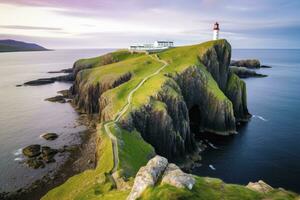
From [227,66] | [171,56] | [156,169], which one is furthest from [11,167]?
[227,66]

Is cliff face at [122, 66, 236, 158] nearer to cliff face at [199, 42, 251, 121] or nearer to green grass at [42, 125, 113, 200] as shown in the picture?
green grass at [42, 125, 113, 200]

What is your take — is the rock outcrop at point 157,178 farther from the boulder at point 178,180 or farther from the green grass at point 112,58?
the green grass at point 112,58

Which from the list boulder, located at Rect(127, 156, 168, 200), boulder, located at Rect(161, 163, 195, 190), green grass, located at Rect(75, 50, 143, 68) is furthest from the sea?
green grass, located at Rect(75, 50, 143, 68)

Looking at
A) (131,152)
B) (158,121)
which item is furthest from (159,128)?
(131,152)

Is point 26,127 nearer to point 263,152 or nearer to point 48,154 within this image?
point 48,154

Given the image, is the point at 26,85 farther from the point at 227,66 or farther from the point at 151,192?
the point at 151,192

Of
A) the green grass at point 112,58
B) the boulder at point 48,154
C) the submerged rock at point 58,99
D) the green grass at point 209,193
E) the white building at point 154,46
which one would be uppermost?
the white building at point 154,46

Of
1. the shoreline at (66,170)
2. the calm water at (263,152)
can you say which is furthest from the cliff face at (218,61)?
the shoreline at (66,170)

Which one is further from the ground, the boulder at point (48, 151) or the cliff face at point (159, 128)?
the cliff face at point (159, 128)
